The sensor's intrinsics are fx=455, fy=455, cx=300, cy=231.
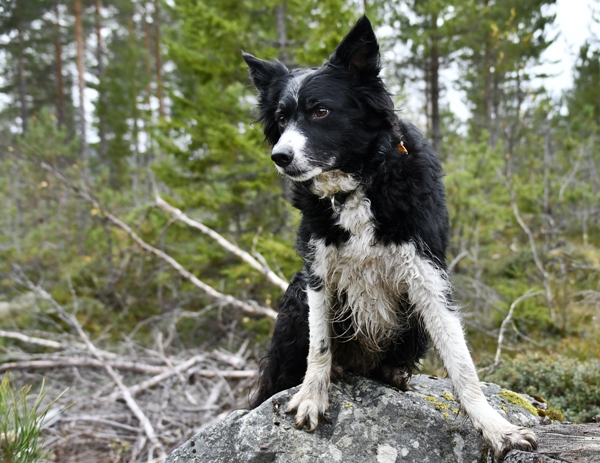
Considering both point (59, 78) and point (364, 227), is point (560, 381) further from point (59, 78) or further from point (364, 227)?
point (59, 78)

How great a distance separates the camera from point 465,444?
236 cm

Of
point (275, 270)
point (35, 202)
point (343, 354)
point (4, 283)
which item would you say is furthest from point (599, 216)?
point (35, 202)

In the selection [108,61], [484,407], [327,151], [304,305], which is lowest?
[484,407]

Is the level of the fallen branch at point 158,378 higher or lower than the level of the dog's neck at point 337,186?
lower

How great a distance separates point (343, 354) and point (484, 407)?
968mm

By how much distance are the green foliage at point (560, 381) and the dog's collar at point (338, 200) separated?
2835mm

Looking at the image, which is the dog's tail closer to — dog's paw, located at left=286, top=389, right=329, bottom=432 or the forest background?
dog's paw, located at left=286, top=389, right=329, bottom=432

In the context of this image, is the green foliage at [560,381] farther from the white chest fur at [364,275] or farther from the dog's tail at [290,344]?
the dog's tail at [290,344]

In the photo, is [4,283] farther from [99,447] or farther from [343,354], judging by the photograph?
[343,354]

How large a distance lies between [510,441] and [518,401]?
76 cm

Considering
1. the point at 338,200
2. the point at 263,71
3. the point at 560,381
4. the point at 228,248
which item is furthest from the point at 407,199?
the point at 228,248

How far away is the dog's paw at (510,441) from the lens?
2111 millimetres

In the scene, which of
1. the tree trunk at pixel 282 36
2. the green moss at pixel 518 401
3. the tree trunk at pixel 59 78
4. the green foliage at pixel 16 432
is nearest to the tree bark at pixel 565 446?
the green moss at pixel 518 401

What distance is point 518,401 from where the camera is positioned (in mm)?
2807
